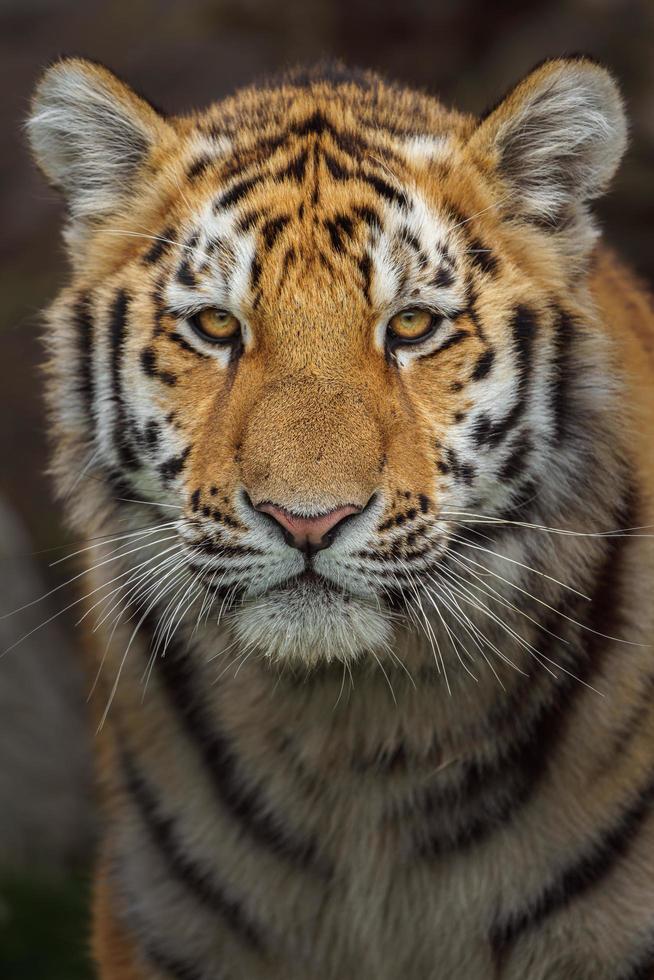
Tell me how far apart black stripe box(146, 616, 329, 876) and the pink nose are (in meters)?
0.72

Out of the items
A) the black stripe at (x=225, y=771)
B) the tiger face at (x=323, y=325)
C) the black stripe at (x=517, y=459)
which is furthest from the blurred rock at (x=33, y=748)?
the black stripe at (x=517, y=459)

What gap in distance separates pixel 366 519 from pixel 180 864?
1081mm

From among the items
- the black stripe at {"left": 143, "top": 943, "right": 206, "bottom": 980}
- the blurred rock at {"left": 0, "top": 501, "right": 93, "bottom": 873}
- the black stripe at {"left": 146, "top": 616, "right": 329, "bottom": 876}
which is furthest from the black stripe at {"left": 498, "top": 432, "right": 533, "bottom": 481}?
the blurred rock at {"left": 0, "top": 501, "right": 93, "bottom": 873}

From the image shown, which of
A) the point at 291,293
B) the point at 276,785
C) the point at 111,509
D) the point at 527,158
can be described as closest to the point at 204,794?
the point at 276,785

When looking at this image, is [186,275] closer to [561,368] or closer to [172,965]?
[561,368]

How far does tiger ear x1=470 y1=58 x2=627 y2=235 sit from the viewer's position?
2.48 m

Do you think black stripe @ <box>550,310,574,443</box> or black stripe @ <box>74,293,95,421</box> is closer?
black stripe @ <box>550,310,574,443</box>

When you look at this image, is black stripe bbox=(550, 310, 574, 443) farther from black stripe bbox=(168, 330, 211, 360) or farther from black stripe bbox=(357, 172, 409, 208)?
black stripe bbox=(168, 330, 211, 360)

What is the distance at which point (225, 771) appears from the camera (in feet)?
9.30

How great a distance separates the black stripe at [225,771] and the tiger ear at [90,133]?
0.91 m

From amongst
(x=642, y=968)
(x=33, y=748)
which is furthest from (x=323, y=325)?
(x=33, y=748)

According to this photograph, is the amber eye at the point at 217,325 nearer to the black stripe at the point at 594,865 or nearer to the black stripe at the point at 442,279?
the black stripe at the point at 442,279

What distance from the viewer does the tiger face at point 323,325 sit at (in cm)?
227

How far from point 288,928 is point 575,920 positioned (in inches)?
23.6
